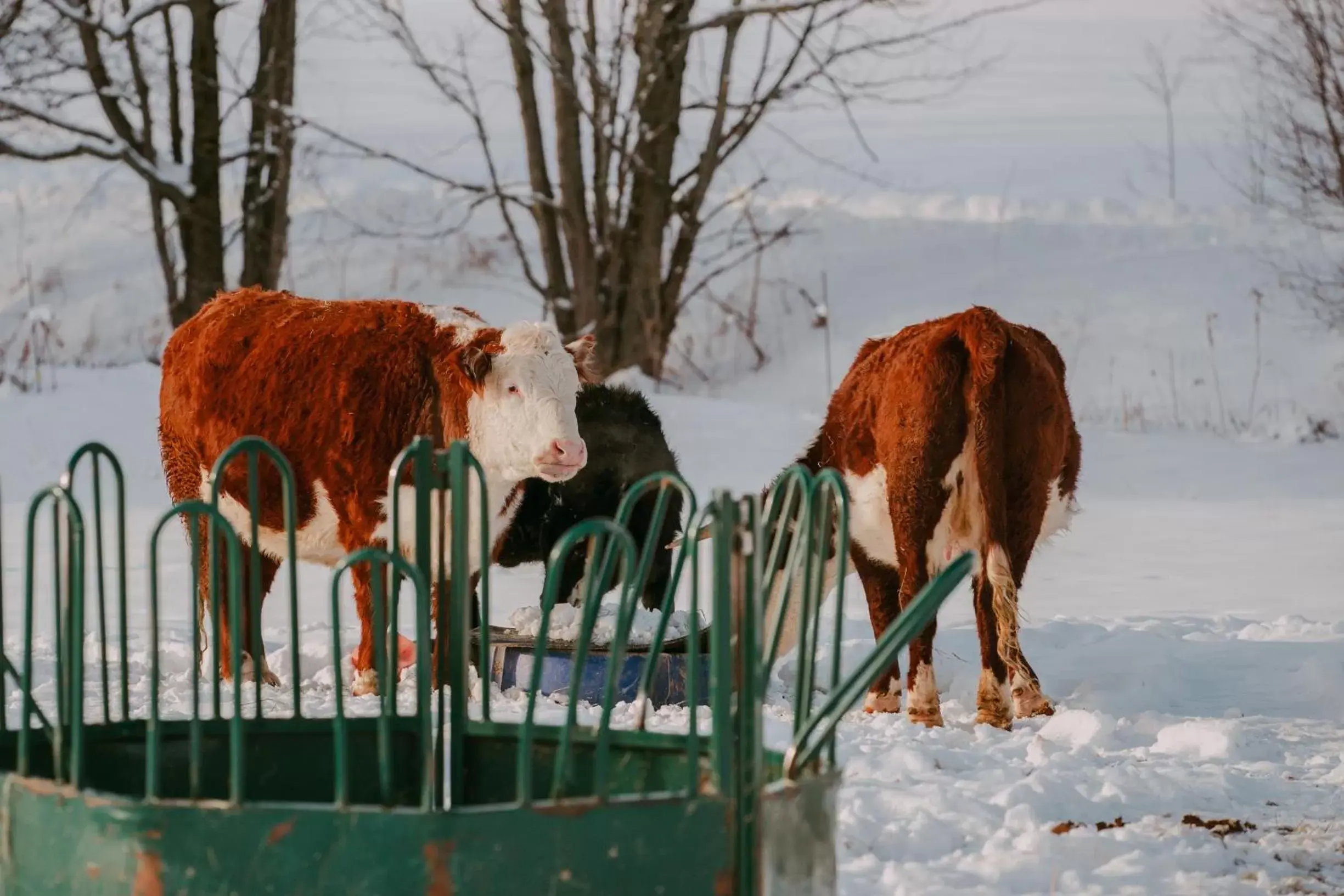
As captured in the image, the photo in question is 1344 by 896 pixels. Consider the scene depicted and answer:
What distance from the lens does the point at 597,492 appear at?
26.8ft

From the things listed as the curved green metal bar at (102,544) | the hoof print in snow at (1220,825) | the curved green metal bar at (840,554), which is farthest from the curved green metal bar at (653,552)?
the hoof print in snow at (1220,825)

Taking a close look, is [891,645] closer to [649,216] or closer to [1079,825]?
[1079,825]

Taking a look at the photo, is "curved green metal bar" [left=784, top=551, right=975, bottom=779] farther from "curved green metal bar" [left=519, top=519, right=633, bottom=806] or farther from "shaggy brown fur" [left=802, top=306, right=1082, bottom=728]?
"shaggy brown fur" [left=802, top=306, right=1082, bottom=728]

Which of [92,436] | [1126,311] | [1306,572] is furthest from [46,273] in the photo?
[1306,572]

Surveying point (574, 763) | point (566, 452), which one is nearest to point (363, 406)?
point (566, 452)

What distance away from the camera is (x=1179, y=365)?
20.2m

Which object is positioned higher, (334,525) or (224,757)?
(334,525)

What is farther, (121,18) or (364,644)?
(121,18)

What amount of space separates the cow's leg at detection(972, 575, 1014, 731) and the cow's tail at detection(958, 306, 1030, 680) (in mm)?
22

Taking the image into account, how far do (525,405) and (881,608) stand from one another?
5.70 ft

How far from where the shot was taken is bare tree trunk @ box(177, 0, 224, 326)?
55.9 feet

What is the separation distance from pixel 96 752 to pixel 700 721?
2790 mm

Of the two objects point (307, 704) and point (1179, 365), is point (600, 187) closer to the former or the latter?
point (1179, 365)

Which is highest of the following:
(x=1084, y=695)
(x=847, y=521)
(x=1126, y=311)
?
(x=1126, y=311)
